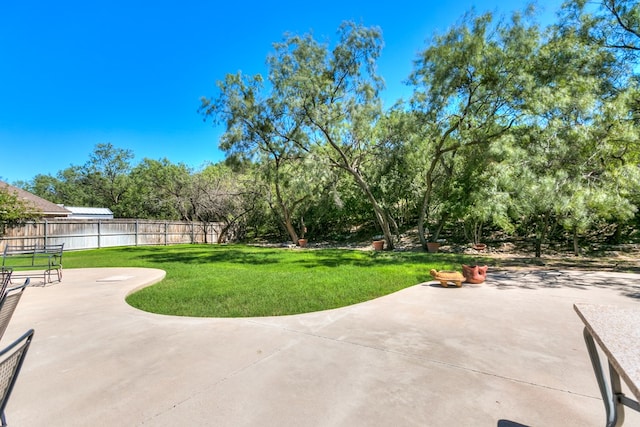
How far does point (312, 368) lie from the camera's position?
2.88 meters

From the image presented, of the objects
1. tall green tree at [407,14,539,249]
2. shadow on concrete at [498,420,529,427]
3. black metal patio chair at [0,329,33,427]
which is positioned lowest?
shadow on concrete at [498,420,529,427]

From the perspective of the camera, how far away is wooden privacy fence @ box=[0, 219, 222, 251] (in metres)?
15.4

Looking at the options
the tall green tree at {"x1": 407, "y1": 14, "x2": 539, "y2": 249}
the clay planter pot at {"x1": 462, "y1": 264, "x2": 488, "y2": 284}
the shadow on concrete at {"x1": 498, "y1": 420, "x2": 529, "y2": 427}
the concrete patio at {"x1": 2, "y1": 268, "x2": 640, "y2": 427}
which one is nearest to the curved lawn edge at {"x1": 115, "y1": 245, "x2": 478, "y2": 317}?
the concrete patio at {"x1": 2, "y1": 268, "x2": 640, "y2": 427}

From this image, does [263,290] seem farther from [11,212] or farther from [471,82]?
[11,212]

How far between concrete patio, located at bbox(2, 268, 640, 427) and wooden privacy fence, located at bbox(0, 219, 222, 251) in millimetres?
13940

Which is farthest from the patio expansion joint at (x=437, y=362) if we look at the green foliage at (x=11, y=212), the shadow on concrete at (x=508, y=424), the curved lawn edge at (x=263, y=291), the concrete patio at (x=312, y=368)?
the green foliage at (x=11, y=212)

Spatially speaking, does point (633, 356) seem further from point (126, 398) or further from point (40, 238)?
point (40, 238)

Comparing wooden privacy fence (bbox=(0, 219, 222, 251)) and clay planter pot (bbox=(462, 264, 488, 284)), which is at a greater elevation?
wooden privacy fence (bbox=(0, 219, 222, 251))

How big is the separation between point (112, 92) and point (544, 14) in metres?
27.0

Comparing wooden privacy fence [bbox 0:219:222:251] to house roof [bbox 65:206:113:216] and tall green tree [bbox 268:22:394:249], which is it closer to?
house roof [bbox 65:206:113:216]

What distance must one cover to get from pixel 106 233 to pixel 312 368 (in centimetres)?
1999

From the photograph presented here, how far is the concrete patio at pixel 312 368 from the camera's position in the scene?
7.14 ft

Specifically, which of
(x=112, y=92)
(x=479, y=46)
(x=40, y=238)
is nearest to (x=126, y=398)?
(x=479, y=46)

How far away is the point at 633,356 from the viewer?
3.74 feet
